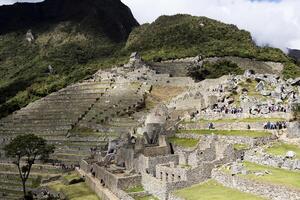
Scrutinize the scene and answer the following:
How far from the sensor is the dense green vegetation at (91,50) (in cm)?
8969

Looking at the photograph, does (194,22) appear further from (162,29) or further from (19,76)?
(19,76)

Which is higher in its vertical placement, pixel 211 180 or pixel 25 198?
pixel 211 180

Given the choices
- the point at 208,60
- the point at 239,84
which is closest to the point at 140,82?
the point at 208,60

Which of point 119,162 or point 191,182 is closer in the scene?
point 191,182

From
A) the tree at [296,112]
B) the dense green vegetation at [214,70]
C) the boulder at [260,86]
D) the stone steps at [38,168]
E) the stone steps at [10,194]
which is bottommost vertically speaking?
the stone steps at [10,194]

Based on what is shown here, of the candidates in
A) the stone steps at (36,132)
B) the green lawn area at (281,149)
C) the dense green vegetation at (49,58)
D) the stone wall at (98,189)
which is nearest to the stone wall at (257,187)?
the green lawn area at (281,149)

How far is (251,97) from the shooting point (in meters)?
43.3

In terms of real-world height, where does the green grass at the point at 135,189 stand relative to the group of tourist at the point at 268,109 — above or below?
below

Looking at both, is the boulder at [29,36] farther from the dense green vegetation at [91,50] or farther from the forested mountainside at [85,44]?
the dense green vegetation at [91,50]

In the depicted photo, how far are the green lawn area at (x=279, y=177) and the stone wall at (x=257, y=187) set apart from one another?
13.4 inches

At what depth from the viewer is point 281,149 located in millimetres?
28172

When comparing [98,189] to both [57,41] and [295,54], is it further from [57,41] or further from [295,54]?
[57,41]

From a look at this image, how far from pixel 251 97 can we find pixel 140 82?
36622 mm

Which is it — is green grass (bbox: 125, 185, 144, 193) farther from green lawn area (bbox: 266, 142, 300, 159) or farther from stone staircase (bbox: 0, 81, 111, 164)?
stone staircase (bbox: 0, 81, 111, 164)
